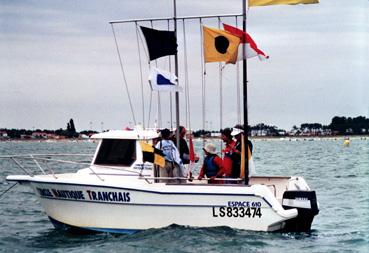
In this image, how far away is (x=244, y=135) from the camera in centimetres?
1772

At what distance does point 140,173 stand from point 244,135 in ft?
8.51

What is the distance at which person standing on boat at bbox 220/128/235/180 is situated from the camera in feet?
59.9

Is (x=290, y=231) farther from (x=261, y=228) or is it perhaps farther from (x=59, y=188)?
(x=59, y=188)

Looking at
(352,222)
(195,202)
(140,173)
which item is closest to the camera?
(195,202)

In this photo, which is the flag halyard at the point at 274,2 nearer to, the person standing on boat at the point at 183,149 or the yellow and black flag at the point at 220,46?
the yellow and black flag at the point at 220,46

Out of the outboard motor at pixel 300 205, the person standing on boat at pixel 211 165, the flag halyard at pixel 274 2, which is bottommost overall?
the outboard motor at pixel 300 205

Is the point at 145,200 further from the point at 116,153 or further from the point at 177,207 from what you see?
the point at 116,153

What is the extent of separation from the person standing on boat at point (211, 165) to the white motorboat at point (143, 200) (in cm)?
39

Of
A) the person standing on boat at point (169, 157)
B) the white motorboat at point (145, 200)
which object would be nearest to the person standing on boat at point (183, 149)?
the white motorboat at point (145, 200)

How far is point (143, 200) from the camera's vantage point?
17.5m

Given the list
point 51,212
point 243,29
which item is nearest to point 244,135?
point 243,29

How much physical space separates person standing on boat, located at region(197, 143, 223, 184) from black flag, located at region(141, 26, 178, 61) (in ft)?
7.86

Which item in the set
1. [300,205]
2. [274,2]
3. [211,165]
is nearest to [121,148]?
[211,165]

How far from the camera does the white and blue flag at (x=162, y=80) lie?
1836 centimetres
